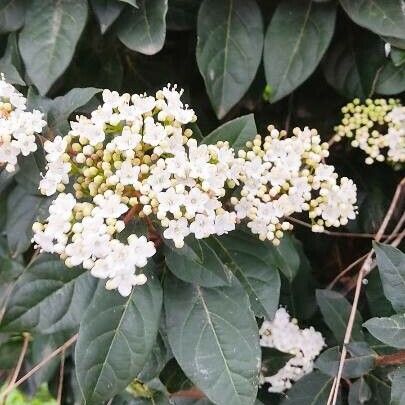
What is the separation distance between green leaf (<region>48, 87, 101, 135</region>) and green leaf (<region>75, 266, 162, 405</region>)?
30cm

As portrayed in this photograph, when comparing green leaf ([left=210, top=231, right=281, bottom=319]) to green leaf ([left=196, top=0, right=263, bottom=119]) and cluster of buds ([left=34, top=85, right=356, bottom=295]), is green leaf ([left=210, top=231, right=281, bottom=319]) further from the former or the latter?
green leaf ([left=196, top=0, right=263, bottom=119])

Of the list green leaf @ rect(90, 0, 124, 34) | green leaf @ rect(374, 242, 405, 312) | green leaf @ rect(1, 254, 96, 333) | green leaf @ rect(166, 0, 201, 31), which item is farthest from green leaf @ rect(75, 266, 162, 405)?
green leaf @ rect(166, 0, 201, 31)

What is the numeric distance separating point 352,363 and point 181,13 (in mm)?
794

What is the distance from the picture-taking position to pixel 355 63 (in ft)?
4.68

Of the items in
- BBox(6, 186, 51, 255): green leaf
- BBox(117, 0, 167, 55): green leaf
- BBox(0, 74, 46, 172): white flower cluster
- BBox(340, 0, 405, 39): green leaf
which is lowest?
BBox(6, 186, 51, 255): green leaf

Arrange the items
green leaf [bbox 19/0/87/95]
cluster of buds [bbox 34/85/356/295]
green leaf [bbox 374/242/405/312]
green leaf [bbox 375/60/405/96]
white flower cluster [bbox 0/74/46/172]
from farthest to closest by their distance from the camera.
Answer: green leaf [bbox 375/60/405/96] → green leaf [bbox 19/0/87/95] → green leaf [bbox 374/242/405/312] → white flower cluster [bbox 0/74/46/172] → cluster of buds [bbox 34/85/356/295]

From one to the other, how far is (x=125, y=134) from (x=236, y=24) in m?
0.51

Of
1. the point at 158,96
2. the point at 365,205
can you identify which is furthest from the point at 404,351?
the point at 158,96

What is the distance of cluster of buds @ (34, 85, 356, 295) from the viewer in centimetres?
92

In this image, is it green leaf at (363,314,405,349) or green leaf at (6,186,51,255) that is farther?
green leaf at (6,186,51,255)

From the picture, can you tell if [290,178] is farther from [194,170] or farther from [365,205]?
[365,205]

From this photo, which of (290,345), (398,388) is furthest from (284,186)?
(290,345)

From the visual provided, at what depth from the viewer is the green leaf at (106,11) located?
1.26 metres

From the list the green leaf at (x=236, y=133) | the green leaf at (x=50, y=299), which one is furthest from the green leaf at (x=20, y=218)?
the green leaf at (x=236, y=133)
